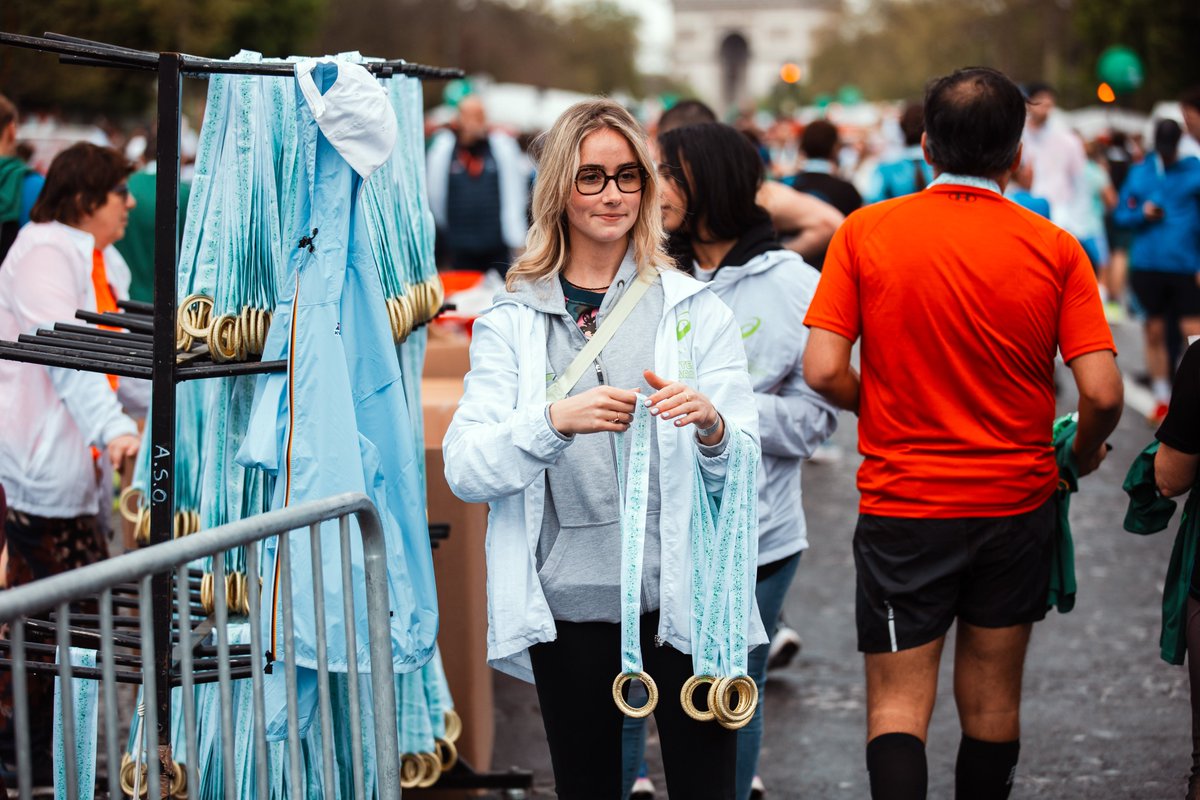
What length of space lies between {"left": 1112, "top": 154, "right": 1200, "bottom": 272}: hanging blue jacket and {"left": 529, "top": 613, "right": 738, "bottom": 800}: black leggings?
798 centimetres

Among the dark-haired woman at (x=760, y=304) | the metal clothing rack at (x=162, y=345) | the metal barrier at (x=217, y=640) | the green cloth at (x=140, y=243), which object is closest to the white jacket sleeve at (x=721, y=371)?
the metal barrier at (x=217, y=640)

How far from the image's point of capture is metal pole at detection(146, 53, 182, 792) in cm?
324

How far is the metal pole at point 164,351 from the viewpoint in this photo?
3.24 meters

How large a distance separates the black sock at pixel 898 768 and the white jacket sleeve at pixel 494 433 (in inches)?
46.5

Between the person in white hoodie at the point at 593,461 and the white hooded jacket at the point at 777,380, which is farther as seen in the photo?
the white hooded jacket at the point at 777,380

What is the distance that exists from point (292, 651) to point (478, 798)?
2.02 m

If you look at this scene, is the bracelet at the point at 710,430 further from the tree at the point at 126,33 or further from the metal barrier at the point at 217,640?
the tree at the point at 126,33

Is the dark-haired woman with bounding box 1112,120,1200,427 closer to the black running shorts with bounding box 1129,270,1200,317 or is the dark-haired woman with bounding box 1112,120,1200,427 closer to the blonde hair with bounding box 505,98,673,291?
the black running shorts with bounding box 1129,270,1200,317

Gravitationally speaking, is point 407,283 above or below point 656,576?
above

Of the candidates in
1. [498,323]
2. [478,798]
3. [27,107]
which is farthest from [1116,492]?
[27,107]

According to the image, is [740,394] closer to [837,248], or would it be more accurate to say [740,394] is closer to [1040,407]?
[837,248]

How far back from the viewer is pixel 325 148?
11.4 feet

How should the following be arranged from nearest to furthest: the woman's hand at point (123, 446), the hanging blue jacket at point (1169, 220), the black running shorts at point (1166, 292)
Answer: the woman's hand at point (123, 446) < the hanging blue jacket at point (1169, 220) < the black running shorts at point (1166, 292)

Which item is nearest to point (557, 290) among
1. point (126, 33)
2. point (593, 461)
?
point (593, 461)
